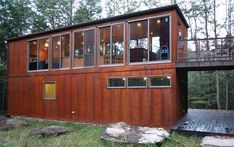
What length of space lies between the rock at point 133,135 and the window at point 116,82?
2.53 meters

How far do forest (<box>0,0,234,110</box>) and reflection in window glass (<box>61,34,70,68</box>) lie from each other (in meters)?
8.42

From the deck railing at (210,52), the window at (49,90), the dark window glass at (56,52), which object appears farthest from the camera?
the window at (49,90)

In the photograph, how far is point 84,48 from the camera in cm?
1237

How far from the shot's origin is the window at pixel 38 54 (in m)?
14.0

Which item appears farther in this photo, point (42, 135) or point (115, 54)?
point (115, 54)

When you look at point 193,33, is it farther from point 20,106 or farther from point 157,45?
point 20,106

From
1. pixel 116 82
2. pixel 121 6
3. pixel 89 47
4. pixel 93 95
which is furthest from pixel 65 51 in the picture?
pixel 121 6

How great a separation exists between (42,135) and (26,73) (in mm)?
5899

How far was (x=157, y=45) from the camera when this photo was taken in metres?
10.4

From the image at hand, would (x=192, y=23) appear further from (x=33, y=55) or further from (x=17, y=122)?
(x=17, y=122)

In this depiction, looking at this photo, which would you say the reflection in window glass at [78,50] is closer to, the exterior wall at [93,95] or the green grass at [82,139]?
the exterior wall at [93,95]

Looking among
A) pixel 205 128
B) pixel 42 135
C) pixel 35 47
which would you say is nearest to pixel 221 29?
pixel 205 128

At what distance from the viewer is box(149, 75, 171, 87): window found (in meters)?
9.83

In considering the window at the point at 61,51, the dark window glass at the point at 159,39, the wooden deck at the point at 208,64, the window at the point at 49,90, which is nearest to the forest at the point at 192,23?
the window at the point at 49,90
